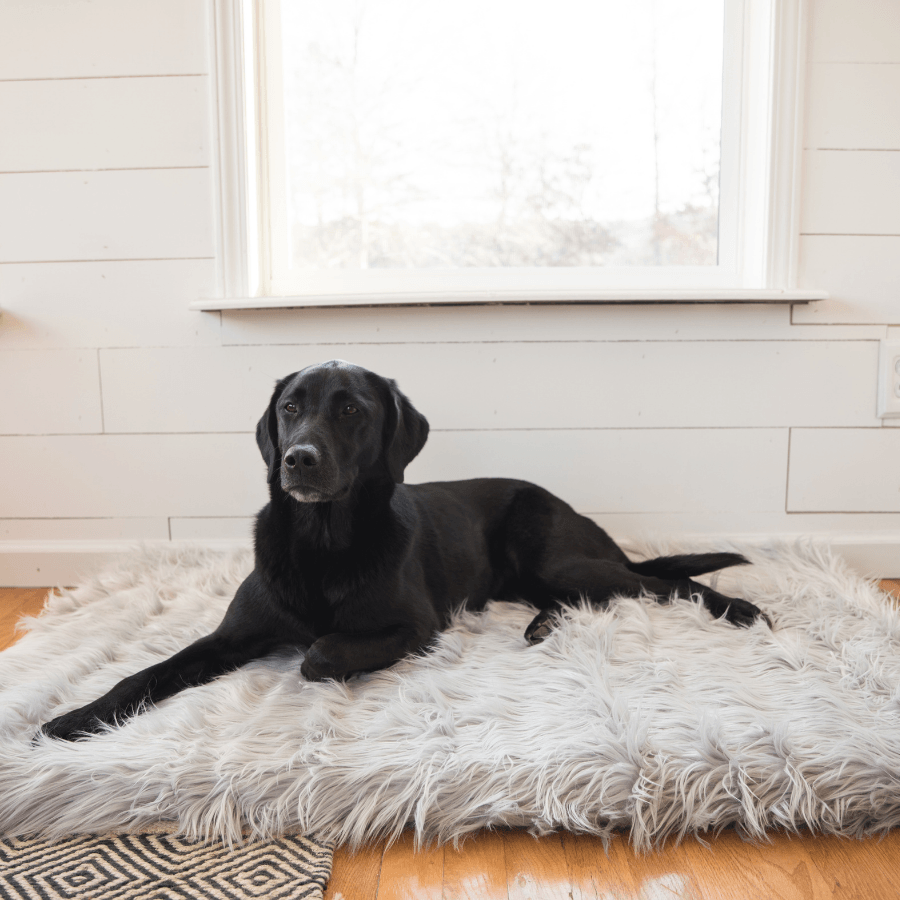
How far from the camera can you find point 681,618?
159 centimetres

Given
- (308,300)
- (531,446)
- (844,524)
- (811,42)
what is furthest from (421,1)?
(844,524)

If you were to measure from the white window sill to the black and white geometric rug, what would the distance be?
1.49 meters

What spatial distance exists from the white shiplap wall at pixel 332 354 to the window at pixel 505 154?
0.46 ft

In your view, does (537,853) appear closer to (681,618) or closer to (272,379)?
(681,618)

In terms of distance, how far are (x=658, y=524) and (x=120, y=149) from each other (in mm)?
2024

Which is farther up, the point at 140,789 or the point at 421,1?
the point at 421,1

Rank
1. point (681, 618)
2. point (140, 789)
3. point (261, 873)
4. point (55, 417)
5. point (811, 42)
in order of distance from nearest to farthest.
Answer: point (261, 873)
point (140, 789)
point (681, 618)
point (811, 42)
point (55, 417)

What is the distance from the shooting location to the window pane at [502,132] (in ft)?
7.27

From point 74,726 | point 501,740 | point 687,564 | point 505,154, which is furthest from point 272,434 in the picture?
point 505,154

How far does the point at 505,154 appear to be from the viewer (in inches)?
89.5

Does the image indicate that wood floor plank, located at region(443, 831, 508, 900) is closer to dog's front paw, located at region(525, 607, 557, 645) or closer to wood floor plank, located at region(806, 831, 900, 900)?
wood floor plank, located at region(806, 831, 900, 900)

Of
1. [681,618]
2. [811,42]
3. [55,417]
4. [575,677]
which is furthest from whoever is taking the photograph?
[55,417]

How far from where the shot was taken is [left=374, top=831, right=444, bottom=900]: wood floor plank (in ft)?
2.89

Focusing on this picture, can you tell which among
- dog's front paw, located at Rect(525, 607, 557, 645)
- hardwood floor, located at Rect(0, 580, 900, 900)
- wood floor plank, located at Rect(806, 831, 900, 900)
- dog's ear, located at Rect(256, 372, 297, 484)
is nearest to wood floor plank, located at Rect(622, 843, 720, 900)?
hardwood floor, located at Rect(0, 580, 900, 900)
